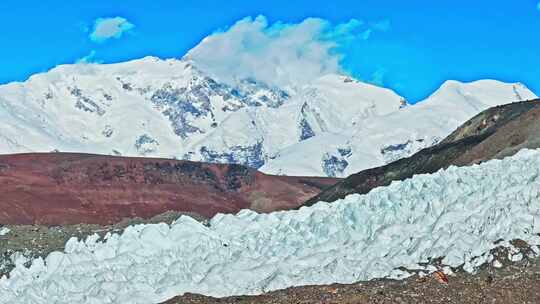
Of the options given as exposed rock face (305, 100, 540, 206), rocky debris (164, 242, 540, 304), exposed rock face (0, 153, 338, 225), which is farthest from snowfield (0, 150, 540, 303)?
exposed rock face (0, 153, 338, 225)

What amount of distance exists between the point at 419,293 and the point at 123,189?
10536 centimetres

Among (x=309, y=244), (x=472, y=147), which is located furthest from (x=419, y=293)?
(x=472, y=147)

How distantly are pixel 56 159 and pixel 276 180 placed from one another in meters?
35.4

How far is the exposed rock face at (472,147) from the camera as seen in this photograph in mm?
58562

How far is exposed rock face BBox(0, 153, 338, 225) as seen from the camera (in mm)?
104188

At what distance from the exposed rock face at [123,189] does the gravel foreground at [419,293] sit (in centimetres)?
7063

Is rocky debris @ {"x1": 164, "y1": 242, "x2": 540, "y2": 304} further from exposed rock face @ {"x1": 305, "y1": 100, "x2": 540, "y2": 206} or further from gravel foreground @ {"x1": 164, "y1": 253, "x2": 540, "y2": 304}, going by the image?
exposed rock face @ {"x1": 305, "y1": 100, "x2": 540, "y2": 206}

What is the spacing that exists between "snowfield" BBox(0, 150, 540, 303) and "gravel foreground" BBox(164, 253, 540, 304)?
339 cm

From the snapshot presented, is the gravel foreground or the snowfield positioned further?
the snowfield

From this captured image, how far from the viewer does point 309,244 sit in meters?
34.4

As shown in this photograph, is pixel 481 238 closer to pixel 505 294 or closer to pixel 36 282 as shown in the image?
pixel 505 294

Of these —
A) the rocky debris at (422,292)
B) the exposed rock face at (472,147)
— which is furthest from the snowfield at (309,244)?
the exposed rock face at (472,147)

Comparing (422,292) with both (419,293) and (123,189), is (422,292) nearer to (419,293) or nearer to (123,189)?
(419,293)

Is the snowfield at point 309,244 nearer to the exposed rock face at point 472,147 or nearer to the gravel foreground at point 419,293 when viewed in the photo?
the gravel foreground at point 419,293
